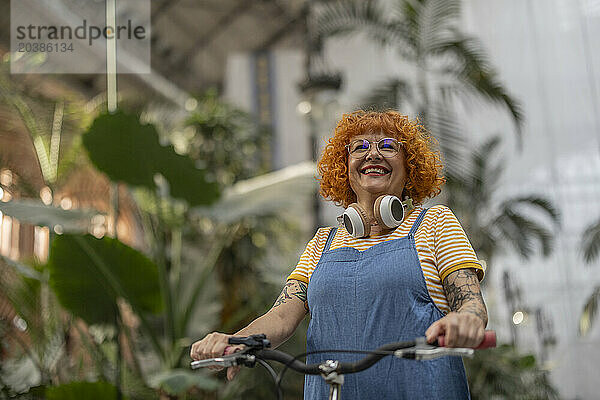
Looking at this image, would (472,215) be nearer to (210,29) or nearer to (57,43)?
(57,43)

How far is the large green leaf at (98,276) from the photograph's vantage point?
392cm

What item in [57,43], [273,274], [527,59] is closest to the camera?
[57,43]

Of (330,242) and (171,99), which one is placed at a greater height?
(171,99)

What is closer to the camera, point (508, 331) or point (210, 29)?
point (508, 331)

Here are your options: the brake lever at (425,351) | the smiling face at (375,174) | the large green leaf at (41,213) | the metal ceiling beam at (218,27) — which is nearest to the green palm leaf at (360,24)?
the large green leaf at (41,213)

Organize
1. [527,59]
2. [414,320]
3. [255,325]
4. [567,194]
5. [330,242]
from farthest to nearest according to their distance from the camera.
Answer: [527,59] < [567,194] < [330,242] < [255,325] < [414,320]

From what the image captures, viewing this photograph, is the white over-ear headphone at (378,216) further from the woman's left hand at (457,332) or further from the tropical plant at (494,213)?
the tropical plant at (494,213)

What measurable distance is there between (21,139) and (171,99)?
462cm

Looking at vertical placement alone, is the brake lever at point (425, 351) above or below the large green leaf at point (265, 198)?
below

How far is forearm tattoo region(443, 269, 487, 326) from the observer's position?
4.00ft

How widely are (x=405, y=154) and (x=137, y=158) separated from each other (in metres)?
2.60

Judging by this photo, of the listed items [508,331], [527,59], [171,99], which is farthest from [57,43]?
[171,99]

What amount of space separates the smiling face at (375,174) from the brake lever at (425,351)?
0.45 m

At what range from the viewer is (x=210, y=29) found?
13602mm
